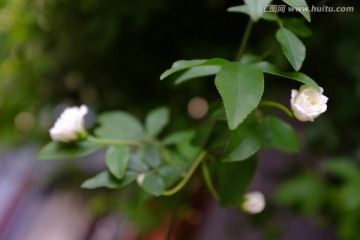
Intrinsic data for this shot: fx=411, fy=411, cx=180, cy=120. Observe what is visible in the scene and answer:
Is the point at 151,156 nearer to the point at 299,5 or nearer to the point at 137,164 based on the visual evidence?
the point at 137,164

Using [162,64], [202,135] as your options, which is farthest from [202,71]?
[162,64]

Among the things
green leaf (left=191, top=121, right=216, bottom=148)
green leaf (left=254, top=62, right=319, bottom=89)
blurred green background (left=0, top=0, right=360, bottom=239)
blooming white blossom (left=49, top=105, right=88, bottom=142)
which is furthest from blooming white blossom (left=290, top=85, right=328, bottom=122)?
blurred green background (left=0, top=0, right=360, bottom=239)

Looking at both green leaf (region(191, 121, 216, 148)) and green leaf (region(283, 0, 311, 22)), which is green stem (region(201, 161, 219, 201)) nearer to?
green leaf (region(191, 121, 216, 148))

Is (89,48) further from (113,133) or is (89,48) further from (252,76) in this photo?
(252,76)

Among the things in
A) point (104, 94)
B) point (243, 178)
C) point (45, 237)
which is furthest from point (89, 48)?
point (45, 237)

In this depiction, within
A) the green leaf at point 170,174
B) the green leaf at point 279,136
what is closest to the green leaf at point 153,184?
the green leaf at point 170,174

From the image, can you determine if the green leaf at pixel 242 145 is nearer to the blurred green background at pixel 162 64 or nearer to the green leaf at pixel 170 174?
the green leaf at pixel 170 174
